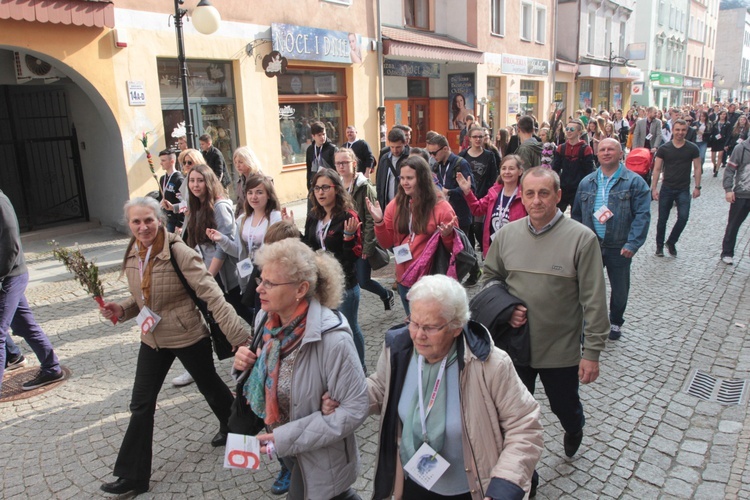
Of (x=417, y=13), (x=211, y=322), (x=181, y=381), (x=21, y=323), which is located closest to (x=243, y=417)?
(x=211, y=322)

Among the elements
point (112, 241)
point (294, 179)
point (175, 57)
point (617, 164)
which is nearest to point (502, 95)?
point (294, 179)

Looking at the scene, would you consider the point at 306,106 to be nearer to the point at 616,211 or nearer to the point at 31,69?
the point at 31,69

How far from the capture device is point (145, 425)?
340cm

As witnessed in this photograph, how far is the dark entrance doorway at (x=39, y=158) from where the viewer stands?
35.4 feet

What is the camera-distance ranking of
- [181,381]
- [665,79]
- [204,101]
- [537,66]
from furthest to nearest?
[665,79] < [537,66] < [204,101] < [181,381]

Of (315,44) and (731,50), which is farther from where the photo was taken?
(731,50)

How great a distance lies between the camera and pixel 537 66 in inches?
981

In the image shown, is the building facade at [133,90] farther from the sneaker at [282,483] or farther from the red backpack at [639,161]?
the sneaker at [282,483]

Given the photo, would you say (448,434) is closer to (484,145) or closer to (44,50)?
(484,145)

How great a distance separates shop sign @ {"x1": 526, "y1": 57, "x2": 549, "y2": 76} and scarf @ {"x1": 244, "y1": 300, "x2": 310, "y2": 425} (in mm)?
23865

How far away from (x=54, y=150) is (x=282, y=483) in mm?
10561

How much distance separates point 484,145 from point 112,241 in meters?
6.99

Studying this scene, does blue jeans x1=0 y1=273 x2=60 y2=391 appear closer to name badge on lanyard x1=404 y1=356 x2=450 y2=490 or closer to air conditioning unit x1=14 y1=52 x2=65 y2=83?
name badge on lanyard x1=404 y1=356 x2=450 y2=490

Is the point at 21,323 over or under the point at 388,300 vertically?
over
